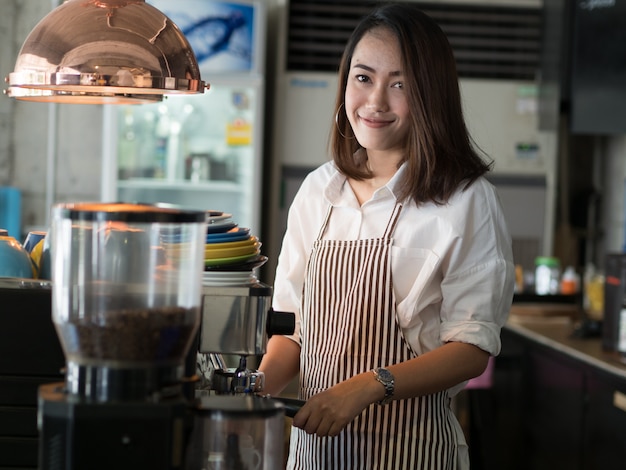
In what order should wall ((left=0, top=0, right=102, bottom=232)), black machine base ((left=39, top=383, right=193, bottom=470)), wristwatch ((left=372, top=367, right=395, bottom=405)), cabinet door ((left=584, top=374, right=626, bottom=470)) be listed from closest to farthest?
black machine base ((left=39, top=383, right=193, bottom=470)) → wristwatch ((left=372, top=367, right=395, bottom=405)) → cabinet door ((left=584, top=374, right=626, bottom=470)) → wall ((left=0, top=0, right=102, bottom=232))

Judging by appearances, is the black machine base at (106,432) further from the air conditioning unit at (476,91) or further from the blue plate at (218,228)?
the air conditioning unit at (476,91)

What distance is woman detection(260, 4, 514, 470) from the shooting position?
1.84 metres

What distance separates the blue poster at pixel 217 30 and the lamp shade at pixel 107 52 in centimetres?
307

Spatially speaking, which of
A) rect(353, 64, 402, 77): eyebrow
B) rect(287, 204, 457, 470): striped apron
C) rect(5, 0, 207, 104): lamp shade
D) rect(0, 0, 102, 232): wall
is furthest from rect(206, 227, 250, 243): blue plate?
rect(0, 0, 102, 232): wall

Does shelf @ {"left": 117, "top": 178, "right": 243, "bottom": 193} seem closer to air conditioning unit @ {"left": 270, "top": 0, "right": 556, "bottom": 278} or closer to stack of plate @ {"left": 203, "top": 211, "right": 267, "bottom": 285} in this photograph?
air conditioning unit @ {"left": 270, "top": 0, "right": 556, "bottom": 278}

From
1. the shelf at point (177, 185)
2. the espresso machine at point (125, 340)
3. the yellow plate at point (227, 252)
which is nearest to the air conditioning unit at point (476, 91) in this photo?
the shelf at point (177, 185)

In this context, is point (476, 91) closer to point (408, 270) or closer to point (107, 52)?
point (408, 270)

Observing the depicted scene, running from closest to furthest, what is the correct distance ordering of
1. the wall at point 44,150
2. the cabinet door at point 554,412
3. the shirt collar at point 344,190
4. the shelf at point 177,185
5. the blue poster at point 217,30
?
the shirt collar at point 344,190 < the cabinet door at point 554,412 < the blue poster at point 217,30 < the shelf at point 177,185 < the wall at point 44,150

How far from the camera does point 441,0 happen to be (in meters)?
4.78

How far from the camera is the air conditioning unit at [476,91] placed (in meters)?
4.78

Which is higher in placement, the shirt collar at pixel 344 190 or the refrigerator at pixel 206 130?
the refrigerator at pixel 206 130

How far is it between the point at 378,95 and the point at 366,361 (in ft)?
1.71

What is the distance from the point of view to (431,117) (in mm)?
1871

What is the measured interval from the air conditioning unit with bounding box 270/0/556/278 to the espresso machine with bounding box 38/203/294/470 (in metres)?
3.54
